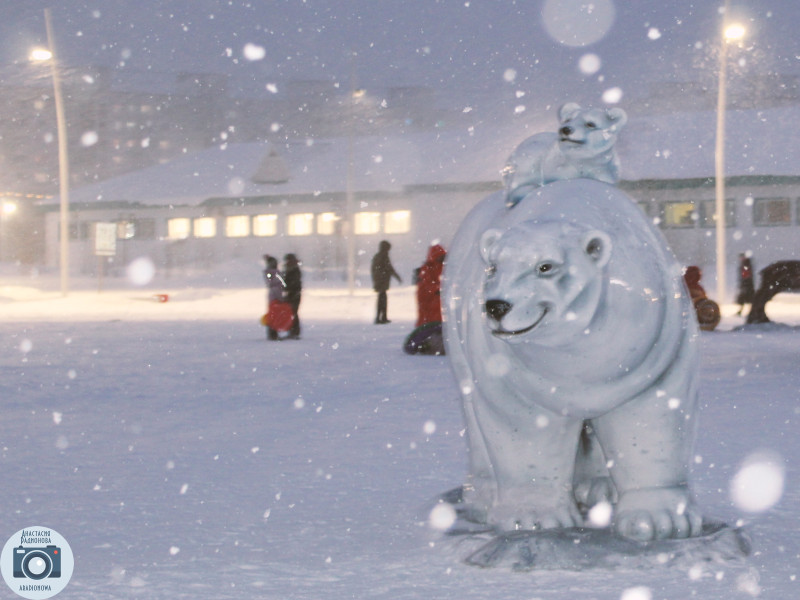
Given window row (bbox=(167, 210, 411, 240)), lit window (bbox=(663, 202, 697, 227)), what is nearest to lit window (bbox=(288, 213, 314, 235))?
window row (bbox=(167, 210, 411, 240))

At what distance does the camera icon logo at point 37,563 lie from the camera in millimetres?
3934

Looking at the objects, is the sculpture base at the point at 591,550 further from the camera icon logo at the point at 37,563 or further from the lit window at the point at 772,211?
the lit window at the point at 772,211

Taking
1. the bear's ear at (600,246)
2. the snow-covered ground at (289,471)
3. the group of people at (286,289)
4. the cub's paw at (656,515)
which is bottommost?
the snow-covered ground at (289,471)

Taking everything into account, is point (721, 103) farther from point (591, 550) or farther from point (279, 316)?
point (591, 550)

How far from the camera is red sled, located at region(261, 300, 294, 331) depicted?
16.4 meters

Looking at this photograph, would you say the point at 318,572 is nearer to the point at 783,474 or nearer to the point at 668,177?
the point at 783,474

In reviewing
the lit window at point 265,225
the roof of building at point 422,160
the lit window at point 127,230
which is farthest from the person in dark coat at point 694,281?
the lit window at point 127,230

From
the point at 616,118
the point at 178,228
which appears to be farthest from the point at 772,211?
the point at 616,118

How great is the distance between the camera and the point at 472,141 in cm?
4562

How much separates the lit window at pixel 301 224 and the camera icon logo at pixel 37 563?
133 feet

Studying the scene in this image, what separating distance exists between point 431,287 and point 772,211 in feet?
85.5

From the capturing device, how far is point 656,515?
4102 millimetres

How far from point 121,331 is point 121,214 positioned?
3199 centimetres

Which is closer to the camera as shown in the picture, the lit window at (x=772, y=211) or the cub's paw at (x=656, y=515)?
the cub's paw at (x=656, y=515)
